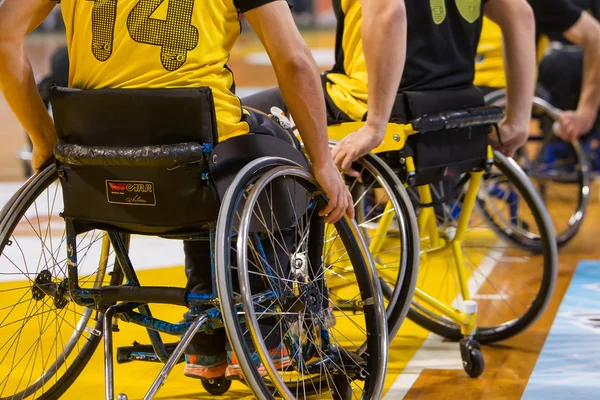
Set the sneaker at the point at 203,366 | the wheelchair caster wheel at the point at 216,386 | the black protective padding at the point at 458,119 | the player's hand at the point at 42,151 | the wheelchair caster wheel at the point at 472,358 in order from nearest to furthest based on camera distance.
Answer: the player's hand at the point at 42,151 < the sneaker at the point at 203,366 < the wheelchair caster wheel at the point at 216,386 < the black protective padding at the point at 458,119 < the wheelchair caster wheel at the point at 472,358

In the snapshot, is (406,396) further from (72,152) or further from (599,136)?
(599,136)

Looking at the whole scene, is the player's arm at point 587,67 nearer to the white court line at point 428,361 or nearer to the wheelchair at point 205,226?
the white court line at point 428,361

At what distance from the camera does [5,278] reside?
4.11 meters

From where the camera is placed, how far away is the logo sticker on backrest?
2.16 m

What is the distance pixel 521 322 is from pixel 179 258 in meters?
1.87

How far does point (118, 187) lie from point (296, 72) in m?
0.46

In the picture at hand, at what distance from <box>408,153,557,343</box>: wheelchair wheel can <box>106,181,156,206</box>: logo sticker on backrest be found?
3.95ft

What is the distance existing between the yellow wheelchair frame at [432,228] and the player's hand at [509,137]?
0.14 m

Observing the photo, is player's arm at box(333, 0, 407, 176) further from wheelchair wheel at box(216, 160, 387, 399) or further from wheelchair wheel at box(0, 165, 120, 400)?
wheelchair wheel at box(0, 165, 120, 400)

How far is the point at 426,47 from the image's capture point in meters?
3.05

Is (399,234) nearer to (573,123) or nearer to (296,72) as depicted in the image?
(296,72)

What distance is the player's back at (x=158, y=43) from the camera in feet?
7.14

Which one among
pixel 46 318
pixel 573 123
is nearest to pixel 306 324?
pixel 46 318

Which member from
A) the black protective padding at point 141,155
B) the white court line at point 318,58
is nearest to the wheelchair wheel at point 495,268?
the black protective padding at point 141,155
